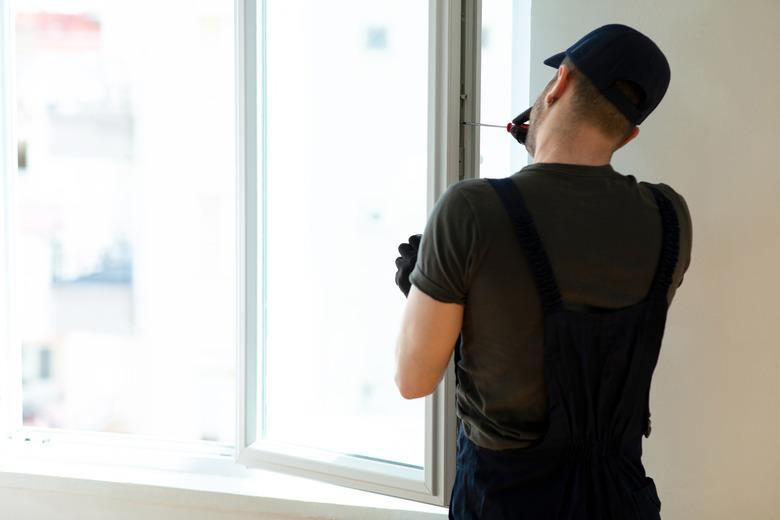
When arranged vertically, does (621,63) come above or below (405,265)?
above

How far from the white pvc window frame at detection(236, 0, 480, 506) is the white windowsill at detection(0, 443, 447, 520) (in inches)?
5.6

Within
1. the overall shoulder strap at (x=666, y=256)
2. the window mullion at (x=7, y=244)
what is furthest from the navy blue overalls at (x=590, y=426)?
the window mullion at (x=7, y=244)

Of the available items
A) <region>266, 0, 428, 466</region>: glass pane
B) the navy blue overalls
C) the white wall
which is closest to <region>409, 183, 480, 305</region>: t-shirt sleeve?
the navy blue overalls

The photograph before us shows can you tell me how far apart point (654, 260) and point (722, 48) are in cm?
71

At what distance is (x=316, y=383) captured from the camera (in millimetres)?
1708

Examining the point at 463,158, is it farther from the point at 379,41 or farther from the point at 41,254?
the point at 41,254

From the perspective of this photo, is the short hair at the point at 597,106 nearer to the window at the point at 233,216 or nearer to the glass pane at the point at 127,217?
the window at the point at 233,216

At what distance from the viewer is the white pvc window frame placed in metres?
1.34

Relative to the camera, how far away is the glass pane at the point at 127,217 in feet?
6.71

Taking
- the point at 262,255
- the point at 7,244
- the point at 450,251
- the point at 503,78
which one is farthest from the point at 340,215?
the point at 7,244

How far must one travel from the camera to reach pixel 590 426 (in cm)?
100

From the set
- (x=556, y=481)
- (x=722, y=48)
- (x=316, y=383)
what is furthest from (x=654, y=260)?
(x=316, y=383)

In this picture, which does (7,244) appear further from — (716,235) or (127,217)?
(716,235)

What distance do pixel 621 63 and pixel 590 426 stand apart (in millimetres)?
512
